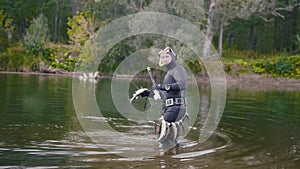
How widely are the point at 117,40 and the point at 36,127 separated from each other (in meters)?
31.4

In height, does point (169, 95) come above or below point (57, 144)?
above

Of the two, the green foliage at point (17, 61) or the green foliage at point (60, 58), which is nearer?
the green foliage at point (17, 61)

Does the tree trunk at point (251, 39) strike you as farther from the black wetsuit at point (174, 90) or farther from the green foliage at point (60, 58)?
the black wetsuit at point (174, 90)

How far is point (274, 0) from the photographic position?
54125 mm

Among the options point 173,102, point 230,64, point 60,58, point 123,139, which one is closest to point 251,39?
point 230,64

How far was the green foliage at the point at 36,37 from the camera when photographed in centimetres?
5381

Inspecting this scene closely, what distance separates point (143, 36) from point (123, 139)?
116 ft

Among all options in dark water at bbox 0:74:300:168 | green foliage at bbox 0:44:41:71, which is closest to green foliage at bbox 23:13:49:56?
green foliage at bbox 0:44:41:71

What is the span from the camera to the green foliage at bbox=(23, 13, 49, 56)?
5381 cm

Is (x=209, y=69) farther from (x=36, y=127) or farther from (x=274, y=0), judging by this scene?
(x=36, y=127)

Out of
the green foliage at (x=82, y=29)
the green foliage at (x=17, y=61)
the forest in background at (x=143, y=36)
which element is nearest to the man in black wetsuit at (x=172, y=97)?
the forest in background at (x=143, y=36)

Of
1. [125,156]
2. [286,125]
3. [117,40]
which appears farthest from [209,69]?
[125,156]

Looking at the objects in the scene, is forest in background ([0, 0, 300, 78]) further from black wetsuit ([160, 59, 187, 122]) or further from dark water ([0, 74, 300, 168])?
black wetsuit ([160, 59, 187, 122])

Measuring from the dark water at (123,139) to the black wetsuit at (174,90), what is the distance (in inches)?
29.2
